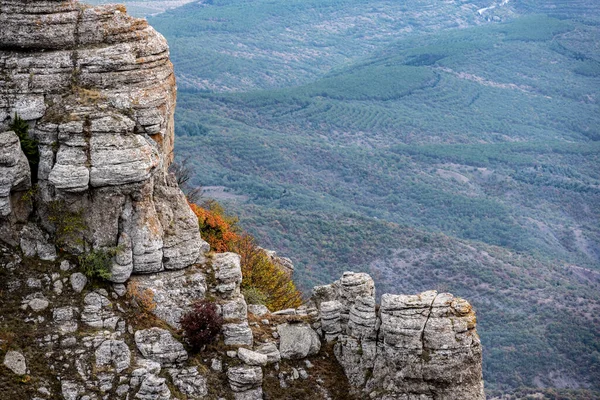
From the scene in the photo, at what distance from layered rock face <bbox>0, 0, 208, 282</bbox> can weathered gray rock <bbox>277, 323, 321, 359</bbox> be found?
4.38 metres

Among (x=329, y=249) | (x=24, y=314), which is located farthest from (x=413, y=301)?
(x=329, y=249)

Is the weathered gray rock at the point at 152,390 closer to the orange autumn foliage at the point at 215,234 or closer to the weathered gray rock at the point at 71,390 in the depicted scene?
the weathered gray rock at the point at 71,390

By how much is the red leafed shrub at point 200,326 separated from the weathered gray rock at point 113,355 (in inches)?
78.7

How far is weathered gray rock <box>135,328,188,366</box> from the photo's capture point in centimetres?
2728

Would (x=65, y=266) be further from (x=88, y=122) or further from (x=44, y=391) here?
(x=88, y=122)

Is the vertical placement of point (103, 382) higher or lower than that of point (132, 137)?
lower

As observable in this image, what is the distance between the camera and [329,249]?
11219 cm

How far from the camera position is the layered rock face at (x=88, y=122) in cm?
2712

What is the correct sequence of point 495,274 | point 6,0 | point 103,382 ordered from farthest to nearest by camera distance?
1. point 495,274
2. point 6,0
3. point 103,382

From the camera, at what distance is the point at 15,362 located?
25812 millimetres

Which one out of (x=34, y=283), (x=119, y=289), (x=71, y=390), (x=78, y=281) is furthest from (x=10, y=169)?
(x=71, y=390)

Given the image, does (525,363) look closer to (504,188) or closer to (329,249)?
(329,249)

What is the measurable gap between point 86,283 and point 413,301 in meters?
9.92

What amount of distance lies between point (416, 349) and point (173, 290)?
7.67 meters
